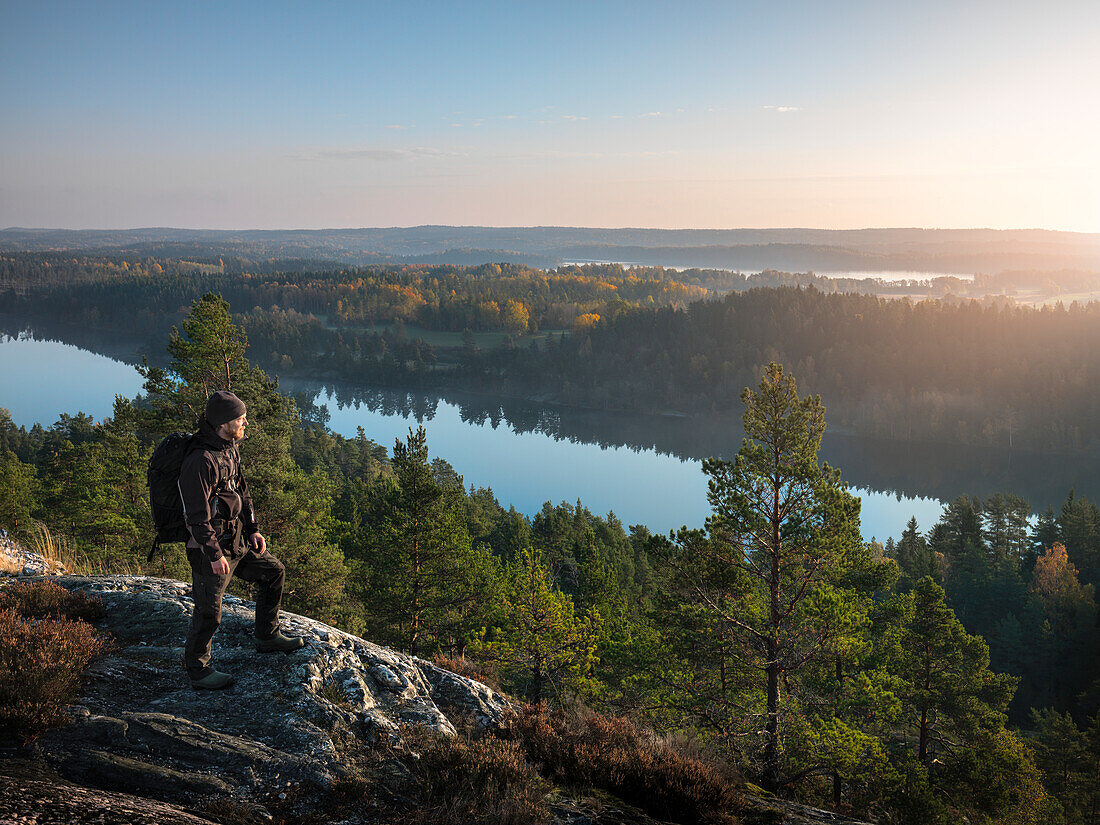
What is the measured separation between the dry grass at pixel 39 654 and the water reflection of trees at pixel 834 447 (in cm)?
8575

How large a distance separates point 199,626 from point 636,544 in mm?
47091

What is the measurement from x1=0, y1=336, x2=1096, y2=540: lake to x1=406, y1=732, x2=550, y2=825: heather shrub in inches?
2274

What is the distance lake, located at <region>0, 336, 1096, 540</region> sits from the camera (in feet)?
247

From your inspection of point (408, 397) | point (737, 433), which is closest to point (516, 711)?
point (737, 433)

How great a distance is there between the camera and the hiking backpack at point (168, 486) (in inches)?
189

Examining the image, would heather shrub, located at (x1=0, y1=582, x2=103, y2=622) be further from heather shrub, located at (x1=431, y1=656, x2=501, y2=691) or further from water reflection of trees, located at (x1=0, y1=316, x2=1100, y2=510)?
water reflection of trees, located at (x1=0, y1=316, x2=1100, y2=510)

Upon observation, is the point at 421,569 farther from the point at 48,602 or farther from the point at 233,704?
the point at 233,704

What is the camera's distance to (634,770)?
17.5 feet

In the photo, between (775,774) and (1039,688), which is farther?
(1039,688)

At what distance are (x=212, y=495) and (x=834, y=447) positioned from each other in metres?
107

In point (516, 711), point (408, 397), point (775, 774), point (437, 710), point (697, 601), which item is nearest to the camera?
point (437, 710)

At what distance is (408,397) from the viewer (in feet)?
433

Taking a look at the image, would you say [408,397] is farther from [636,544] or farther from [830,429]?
[636,544]

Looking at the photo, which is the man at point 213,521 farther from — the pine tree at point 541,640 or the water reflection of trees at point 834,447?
the water reflection of trees at point 834,447
